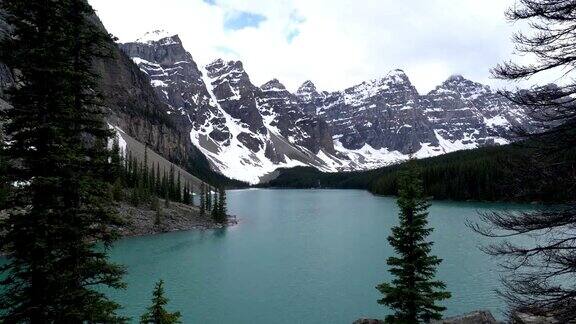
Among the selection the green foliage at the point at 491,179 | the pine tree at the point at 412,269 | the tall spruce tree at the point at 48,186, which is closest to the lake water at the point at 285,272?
the green foliage at the point at 491,179

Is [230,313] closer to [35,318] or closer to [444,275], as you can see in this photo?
[444,275]

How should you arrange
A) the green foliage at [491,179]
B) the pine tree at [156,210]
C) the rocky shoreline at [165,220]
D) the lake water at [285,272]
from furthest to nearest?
the pine tree at [156,210]
the rocky shoreline at [165,220]
the lake water at [285,272]
the green foliage at [491,179]

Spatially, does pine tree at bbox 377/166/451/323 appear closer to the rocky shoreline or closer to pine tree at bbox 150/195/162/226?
the rocky shoreline

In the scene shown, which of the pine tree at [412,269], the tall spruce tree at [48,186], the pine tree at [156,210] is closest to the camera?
the tall spruce tree at [48,186]

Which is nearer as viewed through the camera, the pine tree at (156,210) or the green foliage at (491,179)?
the green foliage at (491,179)

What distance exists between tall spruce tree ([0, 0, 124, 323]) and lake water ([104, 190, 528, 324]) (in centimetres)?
2138

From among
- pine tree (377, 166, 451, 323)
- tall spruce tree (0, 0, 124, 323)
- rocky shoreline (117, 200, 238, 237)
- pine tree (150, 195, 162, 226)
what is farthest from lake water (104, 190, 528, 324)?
tall spruce tree (0, 0, 124, 323)

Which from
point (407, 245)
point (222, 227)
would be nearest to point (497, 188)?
point (407, 245)

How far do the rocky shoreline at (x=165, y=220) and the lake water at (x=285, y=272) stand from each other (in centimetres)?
346

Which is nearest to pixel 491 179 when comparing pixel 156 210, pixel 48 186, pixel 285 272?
pixel 156 210

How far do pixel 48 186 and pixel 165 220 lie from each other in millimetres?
73021

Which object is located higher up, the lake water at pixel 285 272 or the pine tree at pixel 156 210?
the pine tree at pixel 156 210

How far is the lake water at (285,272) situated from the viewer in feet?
111

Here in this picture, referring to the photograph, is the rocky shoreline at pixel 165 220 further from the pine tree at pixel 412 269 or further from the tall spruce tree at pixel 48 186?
the tall spruce tree at pixel 48 186
